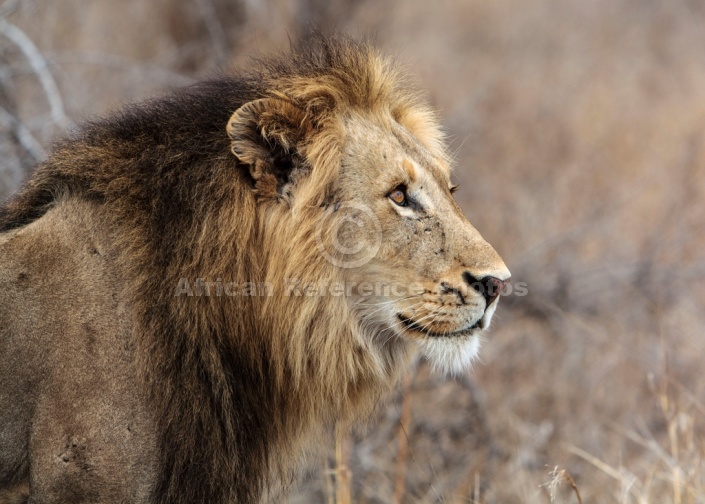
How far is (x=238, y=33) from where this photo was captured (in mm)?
9898

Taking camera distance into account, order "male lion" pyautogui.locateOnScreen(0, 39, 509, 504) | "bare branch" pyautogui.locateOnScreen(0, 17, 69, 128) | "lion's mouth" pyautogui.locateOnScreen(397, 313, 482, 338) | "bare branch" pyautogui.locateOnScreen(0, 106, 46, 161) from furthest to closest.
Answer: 1. "bare branch" pyautogui.locateOnScreen(0, 17, 69, 128)
2. "bare branch" pyautogui.locateOnScreen(0, 106, 46, 161)
3. "lion's mouth" pyautogui.locateOnScreen(397, 313, 482, 338)
4. "male lion" pyautogui.locateOnScreen(0, 39, 509, 504)

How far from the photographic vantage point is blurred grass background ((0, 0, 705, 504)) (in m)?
6.05

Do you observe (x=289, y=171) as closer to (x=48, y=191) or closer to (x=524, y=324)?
(x=48, y=191)

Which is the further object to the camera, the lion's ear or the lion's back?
the lion's ear

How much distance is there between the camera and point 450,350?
3568 millimetres

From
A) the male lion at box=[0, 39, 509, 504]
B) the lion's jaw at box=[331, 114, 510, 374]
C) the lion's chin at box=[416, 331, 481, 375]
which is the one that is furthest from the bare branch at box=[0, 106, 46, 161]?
the lion's chin at box=[416, 331, 481, 375]

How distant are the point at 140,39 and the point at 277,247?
8095 millimetres

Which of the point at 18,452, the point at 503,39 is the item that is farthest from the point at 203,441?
the point at 503,39

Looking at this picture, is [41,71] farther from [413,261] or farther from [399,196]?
[413,261]

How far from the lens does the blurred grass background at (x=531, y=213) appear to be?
6.05m

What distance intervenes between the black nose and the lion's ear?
869 millimetres

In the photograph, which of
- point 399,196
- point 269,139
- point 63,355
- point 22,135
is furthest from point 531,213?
point 63,355

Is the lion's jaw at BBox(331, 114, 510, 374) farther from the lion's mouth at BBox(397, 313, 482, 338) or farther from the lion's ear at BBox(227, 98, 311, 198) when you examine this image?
the lion's ear at BBox(227, 98, 311, 198)

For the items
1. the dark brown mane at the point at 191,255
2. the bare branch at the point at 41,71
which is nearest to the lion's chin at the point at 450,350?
the dark brown mane at the point at 191,255
